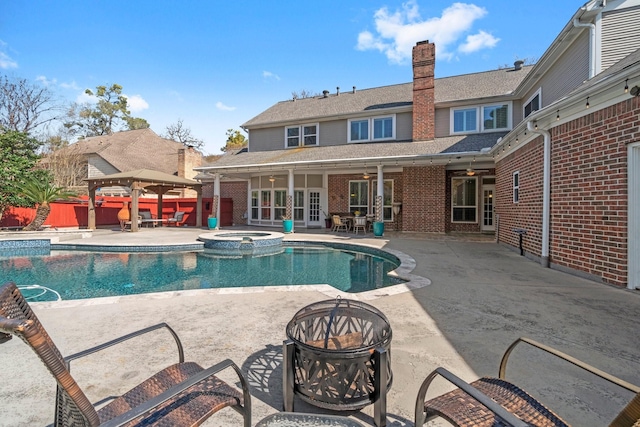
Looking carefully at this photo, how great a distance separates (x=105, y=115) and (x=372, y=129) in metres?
35.0

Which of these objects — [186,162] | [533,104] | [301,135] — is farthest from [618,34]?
[186,162]

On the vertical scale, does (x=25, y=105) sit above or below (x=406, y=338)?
above

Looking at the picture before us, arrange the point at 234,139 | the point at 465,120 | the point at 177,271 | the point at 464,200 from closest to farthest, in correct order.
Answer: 1. the point at 177,271
2. the point at 465,120
3. the point at 464,200
4. the point at 234,139

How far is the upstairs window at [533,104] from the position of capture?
10168 mm

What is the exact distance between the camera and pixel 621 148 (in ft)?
16.0

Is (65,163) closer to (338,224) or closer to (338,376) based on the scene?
(338,224)

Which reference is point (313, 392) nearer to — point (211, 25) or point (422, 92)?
point (422, 92)

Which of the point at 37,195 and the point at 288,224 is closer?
the point at 37,195

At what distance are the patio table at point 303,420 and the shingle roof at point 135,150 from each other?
25792mm

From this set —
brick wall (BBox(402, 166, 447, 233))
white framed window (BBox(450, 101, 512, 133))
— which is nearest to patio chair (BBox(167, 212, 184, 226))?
brick wall (BBox(402, 166, 447, 233))

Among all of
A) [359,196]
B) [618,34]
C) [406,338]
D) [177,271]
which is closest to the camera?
[406,338]

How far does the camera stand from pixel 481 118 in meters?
12.5

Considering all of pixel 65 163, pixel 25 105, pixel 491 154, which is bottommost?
pixel 491 154

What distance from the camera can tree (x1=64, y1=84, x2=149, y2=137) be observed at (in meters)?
34.4
